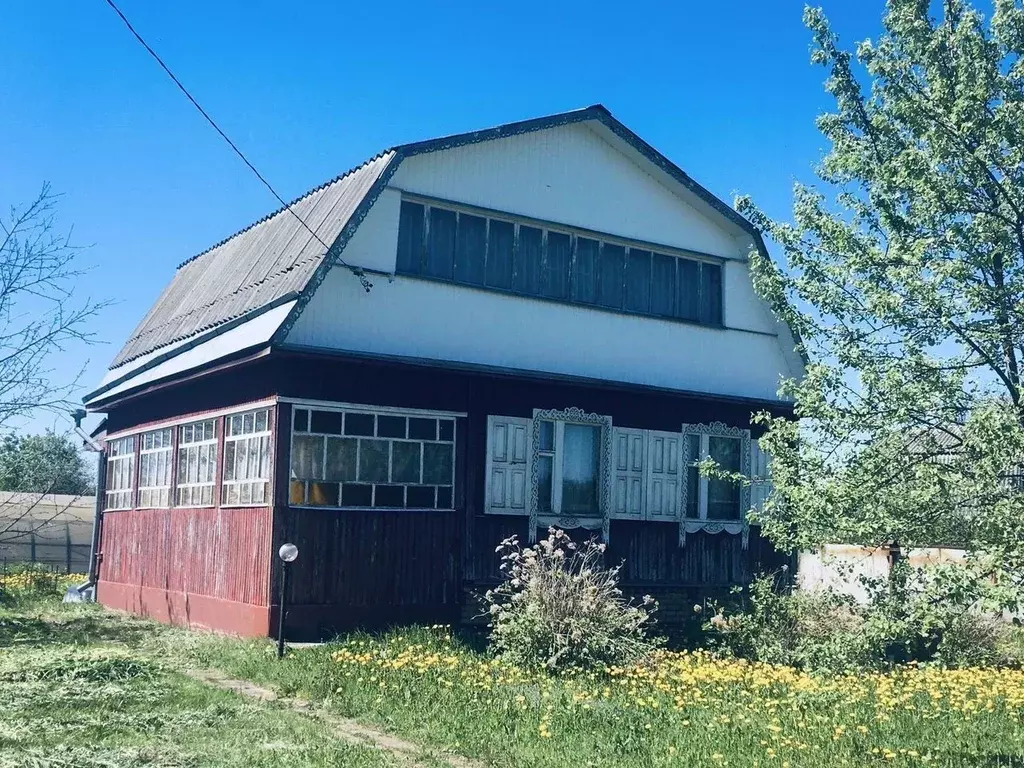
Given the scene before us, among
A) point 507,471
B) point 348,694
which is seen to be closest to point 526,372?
point 507,471

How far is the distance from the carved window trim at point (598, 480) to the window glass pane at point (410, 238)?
101 inches

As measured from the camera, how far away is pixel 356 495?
44.8ft

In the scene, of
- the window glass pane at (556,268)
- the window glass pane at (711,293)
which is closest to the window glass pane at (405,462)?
the window glass pane at (556,268)

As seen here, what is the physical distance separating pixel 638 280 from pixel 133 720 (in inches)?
403

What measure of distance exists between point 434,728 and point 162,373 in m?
9.14

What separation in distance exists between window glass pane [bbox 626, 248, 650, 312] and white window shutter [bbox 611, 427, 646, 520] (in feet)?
6.08

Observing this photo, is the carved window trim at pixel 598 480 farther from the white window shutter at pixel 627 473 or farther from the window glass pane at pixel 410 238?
the window glass pane at pixel 410 238

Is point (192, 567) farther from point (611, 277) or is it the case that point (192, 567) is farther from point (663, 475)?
point (611, 277)

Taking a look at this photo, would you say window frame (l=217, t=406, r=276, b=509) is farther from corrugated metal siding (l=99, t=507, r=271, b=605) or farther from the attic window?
the attic window

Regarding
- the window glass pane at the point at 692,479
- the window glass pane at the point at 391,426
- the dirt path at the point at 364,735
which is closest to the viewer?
the dirt path at the point at 364,735

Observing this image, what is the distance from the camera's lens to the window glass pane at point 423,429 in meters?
14.2

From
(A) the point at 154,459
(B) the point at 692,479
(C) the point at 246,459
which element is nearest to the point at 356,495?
(C) the point at 246,459

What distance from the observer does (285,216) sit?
16.6 m

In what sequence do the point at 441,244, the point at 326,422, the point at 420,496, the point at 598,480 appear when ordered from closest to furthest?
the point at 326,422 < the point at 420,496 < the point at 441,244 < the point at 598,480
